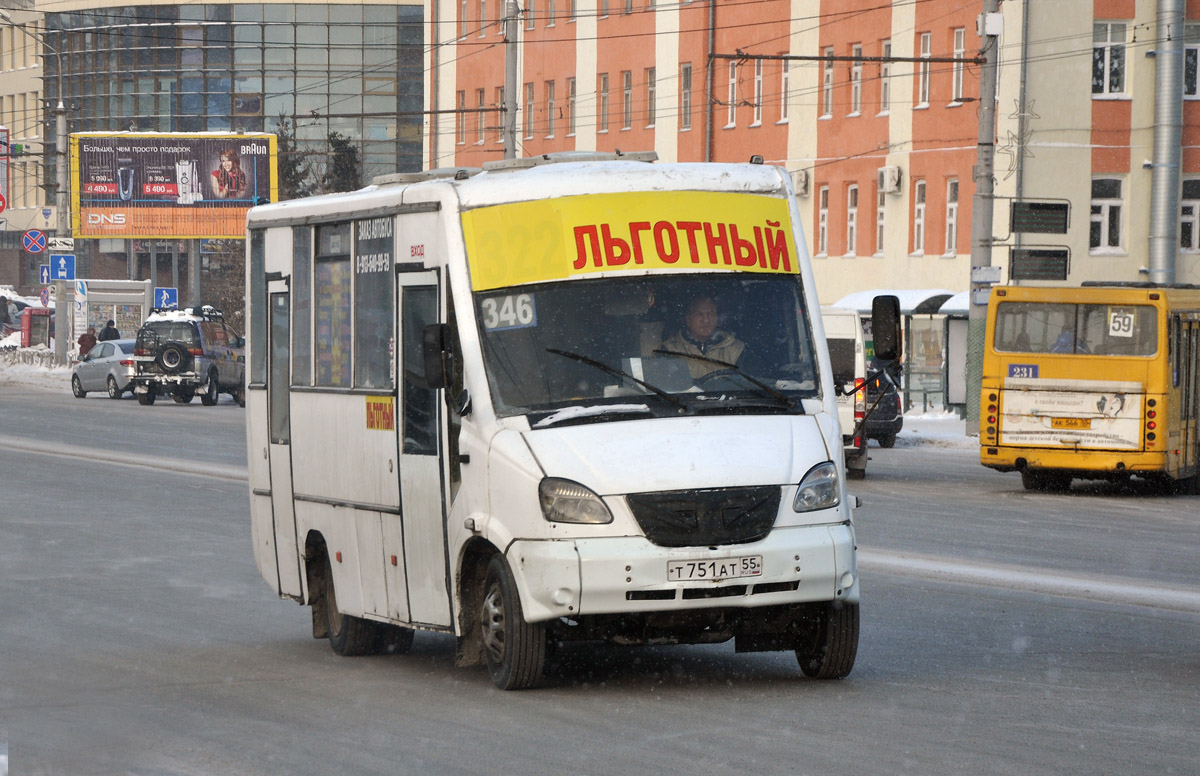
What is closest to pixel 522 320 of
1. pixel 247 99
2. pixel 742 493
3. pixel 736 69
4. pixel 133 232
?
pixel 742 493

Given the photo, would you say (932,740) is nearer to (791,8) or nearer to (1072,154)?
(1072,154)

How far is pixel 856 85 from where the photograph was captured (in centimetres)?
5403

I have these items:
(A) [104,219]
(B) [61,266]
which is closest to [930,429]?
(B) [61,266]

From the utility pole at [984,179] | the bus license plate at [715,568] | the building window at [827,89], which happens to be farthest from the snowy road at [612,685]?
the building window at [827,89]

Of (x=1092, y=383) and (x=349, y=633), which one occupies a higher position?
(x=1092, y=383)

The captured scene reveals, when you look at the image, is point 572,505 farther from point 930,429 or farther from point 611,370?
point 930,429

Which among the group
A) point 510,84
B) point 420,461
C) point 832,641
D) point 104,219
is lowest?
point 832,641

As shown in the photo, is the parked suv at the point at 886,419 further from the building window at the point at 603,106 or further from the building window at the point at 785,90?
the building window at the point at 603,106

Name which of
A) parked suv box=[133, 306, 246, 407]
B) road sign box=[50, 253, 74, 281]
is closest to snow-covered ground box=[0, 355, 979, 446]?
road sign box=[50, 253, 74, 281]

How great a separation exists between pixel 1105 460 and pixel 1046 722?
54.5 ft

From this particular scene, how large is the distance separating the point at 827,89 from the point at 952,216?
20.8ft

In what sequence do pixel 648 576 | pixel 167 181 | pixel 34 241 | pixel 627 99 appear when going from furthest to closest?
pixel 167 181
pixel 627 99
pixel 34 241
pixel 648 576

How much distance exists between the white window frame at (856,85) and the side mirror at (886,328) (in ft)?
146

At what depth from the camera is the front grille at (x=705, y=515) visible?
9031 mm
